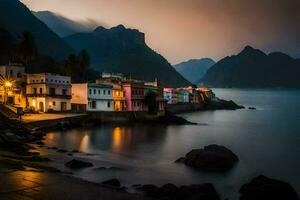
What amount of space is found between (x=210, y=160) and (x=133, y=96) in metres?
53.9

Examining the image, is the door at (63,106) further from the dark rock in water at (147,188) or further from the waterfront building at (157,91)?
the dark rock in water at (147,188)

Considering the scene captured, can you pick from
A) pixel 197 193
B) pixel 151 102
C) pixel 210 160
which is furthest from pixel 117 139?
pixel 197 193

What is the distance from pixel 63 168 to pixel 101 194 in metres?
14.0

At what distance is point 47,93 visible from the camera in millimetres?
78062

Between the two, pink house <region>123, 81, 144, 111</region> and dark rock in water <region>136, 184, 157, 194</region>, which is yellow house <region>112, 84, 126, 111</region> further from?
dark rock in water <region>136, 184, 157, 194</region>

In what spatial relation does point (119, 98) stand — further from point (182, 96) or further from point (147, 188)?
point (182, 96)

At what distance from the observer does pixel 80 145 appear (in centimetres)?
5103

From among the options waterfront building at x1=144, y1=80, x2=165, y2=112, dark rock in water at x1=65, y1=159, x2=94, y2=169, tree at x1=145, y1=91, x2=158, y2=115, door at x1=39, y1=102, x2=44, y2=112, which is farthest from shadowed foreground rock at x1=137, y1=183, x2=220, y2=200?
waterfront building at x1=144, y1=80, x2=165, y2=112

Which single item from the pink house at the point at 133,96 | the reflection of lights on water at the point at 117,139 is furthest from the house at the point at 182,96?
the reflection of lights on water at the point at 117,139

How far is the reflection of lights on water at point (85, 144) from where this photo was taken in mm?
48550

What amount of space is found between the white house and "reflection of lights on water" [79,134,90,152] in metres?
24.3

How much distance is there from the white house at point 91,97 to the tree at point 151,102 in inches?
422

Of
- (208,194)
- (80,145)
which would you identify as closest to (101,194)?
(208,194)

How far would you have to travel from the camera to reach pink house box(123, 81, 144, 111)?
297 feet
